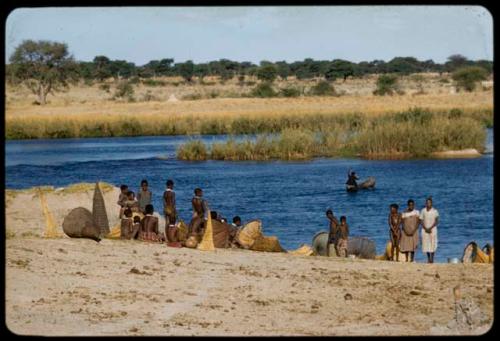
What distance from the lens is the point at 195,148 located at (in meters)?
29.8

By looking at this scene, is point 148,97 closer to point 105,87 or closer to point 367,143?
point 105,87

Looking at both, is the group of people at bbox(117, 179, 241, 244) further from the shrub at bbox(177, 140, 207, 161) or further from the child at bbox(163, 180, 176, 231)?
the shrub at bbox(177, 140, 207, 161)

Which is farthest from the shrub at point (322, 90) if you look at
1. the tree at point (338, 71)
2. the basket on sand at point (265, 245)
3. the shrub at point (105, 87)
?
the basket on sand at point (265, 245)

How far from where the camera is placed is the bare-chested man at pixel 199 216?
14.3m

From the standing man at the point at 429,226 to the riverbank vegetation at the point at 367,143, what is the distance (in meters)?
15.4

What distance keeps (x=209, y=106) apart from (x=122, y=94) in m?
9.40

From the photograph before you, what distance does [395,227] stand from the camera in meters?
13.8

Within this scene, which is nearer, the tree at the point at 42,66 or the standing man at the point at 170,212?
the standing man at the point at 170,212

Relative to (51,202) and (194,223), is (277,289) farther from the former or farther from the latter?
(51,202)

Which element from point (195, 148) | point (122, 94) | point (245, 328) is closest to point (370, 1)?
point (245, 328)

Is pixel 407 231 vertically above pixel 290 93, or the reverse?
pixel 407 231

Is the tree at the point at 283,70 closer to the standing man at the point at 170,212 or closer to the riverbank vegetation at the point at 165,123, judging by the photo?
the riverbank vegetation at the point at 165,123

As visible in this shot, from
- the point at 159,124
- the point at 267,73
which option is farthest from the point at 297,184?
the point at 267,73

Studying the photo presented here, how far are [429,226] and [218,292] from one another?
2.90 meters
